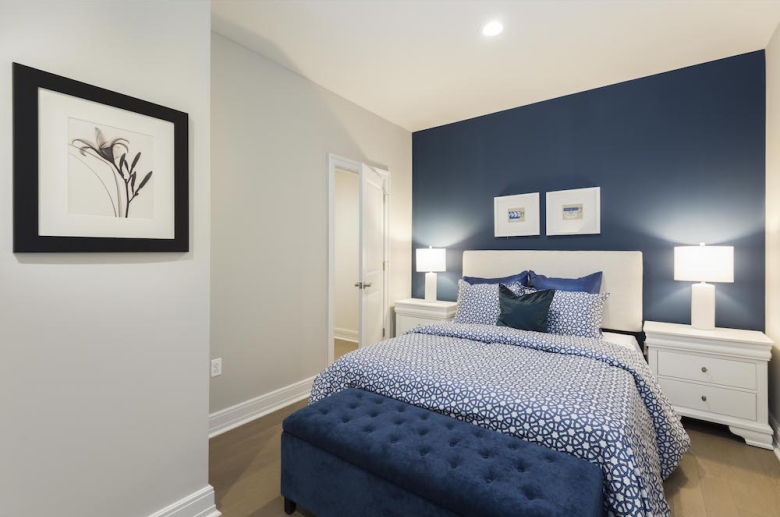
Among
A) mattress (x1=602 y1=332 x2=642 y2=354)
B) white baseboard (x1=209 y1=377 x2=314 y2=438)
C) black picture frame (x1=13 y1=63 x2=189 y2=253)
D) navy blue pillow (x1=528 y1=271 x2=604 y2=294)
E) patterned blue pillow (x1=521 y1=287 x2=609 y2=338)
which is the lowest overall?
white baseboard (x1=209 y1=377 x2=314 y2=438)

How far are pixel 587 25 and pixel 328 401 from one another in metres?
2.74

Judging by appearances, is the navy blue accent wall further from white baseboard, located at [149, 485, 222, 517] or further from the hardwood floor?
white baseboard, located at [149, 485, 222, 517]

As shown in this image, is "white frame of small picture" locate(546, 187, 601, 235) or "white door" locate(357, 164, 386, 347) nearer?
"white frame of small picture" locate(546, 187, 601, 235)

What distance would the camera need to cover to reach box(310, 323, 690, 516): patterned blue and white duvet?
1.39m

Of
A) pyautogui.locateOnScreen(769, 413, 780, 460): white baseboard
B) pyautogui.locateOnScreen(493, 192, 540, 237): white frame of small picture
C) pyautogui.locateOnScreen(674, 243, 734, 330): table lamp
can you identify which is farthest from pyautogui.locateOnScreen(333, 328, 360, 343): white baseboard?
pyautogui.locateOnScreen(769, 413, 780, 460): white baseboard

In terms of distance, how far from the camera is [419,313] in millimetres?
3916

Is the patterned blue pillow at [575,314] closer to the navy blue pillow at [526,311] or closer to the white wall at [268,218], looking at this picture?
the navy blue pillow at [526,311]

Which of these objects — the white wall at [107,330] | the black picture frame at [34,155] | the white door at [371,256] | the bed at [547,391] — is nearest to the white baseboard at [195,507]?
the white wall at [107,330]

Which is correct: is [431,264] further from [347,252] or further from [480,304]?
[347,252]

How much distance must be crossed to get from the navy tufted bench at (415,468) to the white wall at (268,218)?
1.16m

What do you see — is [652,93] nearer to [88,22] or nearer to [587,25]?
[587,25]

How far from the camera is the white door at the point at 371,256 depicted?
11.8 ft

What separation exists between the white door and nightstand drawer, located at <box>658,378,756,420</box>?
7.78ft

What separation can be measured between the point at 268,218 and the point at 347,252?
247 centimetres
